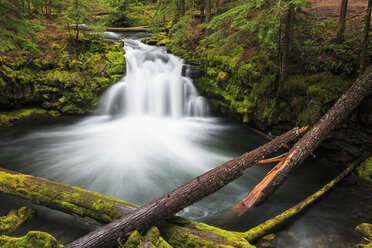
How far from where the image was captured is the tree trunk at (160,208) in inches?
128

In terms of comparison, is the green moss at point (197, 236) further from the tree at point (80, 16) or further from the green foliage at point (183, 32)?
the green foliage at point (183, 32)

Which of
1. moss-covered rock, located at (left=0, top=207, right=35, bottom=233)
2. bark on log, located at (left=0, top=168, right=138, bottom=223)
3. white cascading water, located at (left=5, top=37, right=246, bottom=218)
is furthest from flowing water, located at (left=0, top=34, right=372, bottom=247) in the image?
bark on log, located at (left=0, top=168, right=138, bottom=223)

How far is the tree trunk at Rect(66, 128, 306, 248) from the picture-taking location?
3.26 metres

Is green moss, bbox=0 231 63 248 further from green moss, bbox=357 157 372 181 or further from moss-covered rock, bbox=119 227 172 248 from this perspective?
green moss, bbox=357 157 372 181

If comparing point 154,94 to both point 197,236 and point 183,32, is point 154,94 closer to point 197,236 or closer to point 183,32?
point 183,32

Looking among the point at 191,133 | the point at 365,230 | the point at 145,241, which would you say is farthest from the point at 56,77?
the point at 365,230

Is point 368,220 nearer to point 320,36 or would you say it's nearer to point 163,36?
point 320,36

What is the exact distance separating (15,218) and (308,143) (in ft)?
21.9

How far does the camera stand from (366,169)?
20.8 feet

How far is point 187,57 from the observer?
1287cm

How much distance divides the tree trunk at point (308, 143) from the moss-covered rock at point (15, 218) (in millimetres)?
4684

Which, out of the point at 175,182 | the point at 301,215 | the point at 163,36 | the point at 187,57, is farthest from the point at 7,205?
the point at 163,36

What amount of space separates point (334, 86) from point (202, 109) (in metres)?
5.81

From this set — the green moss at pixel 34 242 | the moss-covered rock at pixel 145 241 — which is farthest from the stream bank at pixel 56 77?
the moss-covered rock at pixel 145 241
